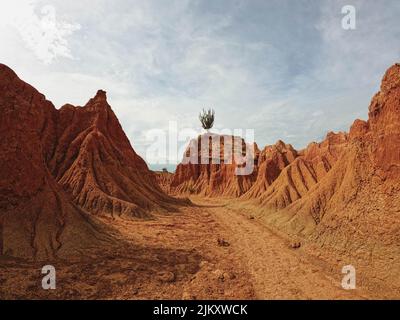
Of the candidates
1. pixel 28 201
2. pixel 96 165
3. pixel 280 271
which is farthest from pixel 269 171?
pixel 28 201

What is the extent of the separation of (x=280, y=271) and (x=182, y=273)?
4370 millimetres

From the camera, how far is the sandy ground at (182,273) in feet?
29.9

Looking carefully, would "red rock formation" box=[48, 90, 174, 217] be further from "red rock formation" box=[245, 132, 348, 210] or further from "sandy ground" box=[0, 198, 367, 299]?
"red rock formation" box=[245, 132, 348, 210]

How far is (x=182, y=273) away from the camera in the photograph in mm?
11289

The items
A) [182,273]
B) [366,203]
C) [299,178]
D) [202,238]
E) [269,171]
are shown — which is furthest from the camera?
[269,171]

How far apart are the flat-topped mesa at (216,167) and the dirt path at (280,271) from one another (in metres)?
32.3

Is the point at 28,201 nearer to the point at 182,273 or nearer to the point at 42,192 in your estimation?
the point at 42,192

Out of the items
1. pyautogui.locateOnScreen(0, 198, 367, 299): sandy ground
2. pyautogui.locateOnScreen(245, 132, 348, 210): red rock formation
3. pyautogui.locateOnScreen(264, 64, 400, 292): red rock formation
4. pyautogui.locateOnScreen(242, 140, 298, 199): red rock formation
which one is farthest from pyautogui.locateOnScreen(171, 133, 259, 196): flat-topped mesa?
pyautogui.locateOnScreen(0, 198, 367, 299): sandy ground

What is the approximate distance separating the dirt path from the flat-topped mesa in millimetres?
32274

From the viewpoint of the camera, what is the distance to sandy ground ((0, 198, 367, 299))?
911cm

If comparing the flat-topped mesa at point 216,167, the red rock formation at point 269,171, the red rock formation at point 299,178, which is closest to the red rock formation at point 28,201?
the red rock formation at point 299,178
